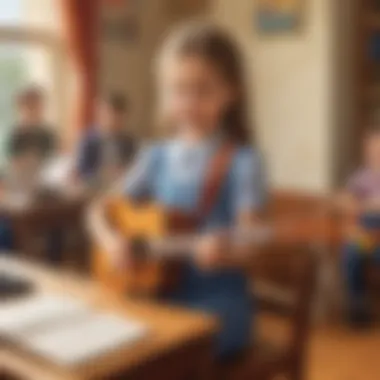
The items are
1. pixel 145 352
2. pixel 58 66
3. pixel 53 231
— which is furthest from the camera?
pixel 58 66

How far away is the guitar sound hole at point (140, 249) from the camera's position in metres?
1.65

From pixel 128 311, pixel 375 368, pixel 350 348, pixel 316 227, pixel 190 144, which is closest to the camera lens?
pixel 128 311

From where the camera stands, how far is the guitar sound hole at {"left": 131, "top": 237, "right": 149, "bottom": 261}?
1.65 meters

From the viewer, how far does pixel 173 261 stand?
167 cm

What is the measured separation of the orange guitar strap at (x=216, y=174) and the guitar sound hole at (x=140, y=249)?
14 cm

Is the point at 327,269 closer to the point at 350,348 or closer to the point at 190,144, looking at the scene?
the point at 350,348

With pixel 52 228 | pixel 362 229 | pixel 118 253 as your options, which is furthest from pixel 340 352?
pixel 118 253

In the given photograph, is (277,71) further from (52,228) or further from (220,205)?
(220,205)

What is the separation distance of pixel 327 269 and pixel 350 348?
0.43 metres

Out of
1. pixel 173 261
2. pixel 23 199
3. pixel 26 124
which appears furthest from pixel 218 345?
pixel 26 124

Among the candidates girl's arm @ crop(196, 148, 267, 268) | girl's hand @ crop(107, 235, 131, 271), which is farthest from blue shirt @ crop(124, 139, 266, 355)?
girl's hand @ crop(107, 235, 131, 271)

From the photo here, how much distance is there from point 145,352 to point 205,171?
1.86 feet

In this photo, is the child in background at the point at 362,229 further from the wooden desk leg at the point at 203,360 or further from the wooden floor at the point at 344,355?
the wooden desk leg at the point at 203,360

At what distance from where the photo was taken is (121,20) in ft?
12.8
